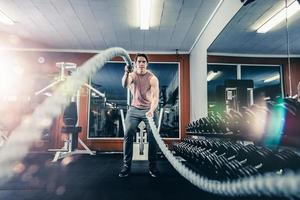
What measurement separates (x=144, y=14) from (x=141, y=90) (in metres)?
2.00

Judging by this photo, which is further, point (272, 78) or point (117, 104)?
point (117, 104)

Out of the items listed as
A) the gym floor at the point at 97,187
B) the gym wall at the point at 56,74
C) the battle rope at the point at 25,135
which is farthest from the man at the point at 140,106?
the gym wall at the point at 56,74

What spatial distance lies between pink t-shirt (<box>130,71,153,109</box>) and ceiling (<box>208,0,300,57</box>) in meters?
1.34

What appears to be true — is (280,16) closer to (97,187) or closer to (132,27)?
(97,187)

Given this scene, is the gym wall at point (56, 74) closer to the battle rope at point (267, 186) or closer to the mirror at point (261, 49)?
the mirror at point (261, 49)

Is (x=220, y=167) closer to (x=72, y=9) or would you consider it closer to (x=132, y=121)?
(x=132, y=121)

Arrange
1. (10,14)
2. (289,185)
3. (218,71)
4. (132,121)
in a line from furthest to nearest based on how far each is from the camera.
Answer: (10,14), (218,71), (132,121), (289,185)

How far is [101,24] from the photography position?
15.4 ft

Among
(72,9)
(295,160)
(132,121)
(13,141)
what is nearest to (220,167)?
(295,160)

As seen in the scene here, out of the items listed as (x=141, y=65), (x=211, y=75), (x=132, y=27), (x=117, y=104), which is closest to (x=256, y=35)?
(x=211, y=75)

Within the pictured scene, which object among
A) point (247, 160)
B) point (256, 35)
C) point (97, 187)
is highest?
point (256, 35)

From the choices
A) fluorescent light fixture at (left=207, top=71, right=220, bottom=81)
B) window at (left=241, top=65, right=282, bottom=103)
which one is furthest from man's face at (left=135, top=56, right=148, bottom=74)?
fluorescent light fixture at (left=207, top=71, right=220, bottom=81)

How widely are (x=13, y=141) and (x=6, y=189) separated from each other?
211 centimetres

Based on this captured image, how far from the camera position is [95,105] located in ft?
20.4
